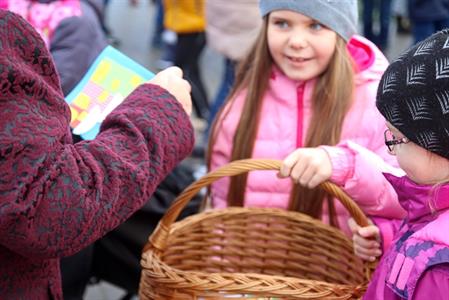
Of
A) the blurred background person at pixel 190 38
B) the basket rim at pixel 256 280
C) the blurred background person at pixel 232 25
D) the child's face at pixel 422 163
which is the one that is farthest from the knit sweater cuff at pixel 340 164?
the blurred background person at pixel 190 38

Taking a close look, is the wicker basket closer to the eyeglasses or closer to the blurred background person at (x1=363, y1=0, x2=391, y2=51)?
the eyeglasses

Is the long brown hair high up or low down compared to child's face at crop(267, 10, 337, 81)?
down

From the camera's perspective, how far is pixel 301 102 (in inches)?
84.7

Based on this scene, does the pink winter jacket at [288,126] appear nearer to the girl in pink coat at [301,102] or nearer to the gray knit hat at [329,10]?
the girl in pink coat at [301,102]

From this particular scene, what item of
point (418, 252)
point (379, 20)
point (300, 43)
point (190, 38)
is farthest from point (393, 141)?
point (379, 20)

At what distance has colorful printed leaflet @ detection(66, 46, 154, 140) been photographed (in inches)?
70.9

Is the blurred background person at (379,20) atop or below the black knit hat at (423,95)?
below

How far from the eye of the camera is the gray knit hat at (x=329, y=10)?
204cm

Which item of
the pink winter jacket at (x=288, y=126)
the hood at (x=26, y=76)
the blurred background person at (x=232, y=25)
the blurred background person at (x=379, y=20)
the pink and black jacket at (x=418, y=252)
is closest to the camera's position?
the hood at (x=26, y=76)

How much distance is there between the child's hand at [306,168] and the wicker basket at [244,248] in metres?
0.02

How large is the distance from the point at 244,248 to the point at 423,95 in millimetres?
912

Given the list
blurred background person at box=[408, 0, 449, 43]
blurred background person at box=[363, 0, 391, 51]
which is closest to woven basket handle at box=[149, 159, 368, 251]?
blurred background person at box=[408, 0, 449, 43]

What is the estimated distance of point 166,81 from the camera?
1451mm

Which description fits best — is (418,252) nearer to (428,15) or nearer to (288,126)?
(288,126)
